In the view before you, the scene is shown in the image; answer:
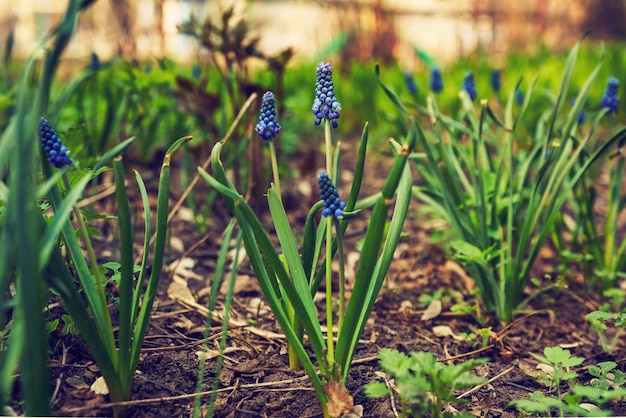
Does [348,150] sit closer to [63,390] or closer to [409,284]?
[409,284]

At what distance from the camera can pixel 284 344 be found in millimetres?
1667

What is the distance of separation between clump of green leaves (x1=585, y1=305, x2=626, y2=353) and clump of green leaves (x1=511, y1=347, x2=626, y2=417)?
0.11 meters

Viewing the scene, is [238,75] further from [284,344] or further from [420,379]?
[420,379]

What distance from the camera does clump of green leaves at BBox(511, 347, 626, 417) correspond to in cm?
118

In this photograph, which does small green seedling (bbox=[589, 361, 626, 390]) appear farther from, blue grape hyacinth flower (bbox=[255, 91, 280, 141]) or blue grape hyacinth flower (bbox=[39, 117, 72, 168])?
blue grape hyacinth flower (bbox=[39, 117, 72, 168])

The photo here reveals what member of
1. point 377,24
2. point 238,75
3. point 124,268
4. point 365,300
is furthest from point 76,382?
point 377,24

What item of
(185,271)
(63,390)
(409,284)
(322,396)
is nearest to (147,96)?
(185,271)

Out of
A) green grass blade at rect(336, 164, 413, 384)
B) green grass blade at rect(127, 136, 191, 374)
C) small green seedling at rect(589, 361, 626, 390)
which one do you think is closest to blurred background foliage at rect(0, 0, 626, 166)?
green grass blade at rect(127, 136, 191, 374)

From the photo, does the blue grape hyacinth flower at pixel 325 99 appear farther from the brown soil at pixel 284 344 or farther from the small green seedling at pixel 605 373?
the small green seedling at pixel 605 373

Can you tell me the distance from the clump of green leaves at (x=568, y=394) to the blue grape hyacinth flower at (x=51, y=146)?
3.38ft

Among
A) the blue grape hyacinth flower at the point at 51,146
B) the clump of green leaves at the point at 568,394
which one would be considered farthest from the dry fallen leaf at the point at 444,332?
the blue grape hyacinth flower at the point at 51,146

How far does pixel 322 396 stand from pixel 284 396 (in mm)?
175

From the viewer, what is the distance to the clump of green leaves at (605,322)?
4.88ft

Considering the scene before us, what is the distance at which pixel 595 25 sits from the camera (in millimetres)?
10719
